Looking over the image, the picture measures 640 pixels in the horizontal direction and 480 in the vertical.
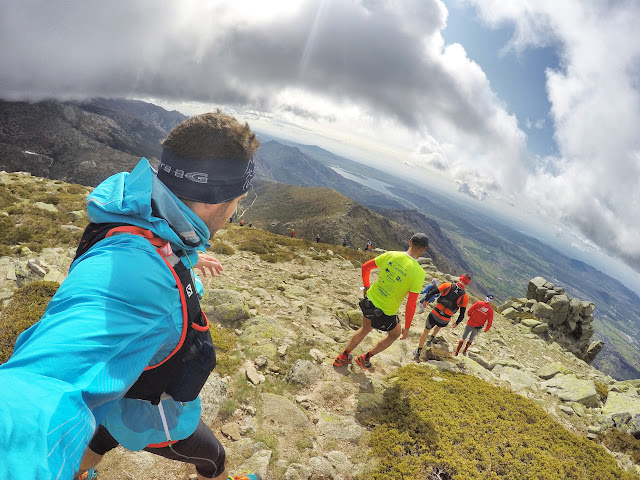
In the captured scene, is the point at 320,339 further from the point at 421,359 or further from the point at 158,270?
the point at 158,270

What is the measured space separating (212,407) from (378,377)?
15.3ft

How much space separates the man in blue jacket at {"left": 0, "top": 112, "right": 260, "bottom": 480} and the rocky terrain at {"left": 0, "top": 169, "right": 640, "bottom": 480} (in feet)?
7.84

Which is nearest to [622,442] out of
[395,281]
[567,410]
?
[567,410]

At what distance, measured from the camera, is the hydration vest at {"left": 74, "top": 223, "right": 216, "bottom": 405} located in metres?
1.84

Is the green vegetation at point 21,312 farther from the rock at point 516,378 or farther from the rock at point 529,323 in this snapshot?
the rock at point 529,323

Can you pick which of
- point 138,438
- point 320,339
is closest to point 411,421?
point 320,339

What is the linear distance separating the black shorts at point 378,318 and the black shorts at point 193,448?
458 cm

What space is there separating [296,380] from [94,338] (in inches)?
262

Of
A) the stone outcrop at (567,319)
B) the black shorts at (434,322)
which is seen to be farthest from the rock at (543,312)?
the black shorts at (434,322)

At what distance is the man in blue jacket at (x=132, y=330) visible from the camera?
1.05 metres

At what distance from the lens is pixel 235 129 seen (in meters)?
2.55

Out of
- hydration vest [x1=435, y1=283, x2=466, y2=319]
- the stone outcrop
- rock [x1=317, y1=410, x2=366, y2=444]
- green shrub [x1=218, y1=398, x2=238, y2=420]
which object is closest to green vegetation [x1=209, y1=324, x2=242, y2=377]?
green shrub [x1=218, y1=398, x2=238, y2=420]

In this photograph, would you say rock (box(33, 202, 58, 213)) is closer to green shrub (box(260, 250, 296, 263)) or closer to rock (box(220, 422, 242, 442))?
green shrub (box(260, 250, 296, 263))

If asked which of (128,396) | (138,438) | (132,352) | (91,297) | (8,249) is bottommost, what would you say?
(8,249)
